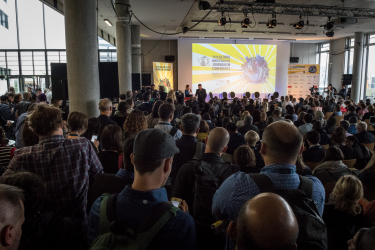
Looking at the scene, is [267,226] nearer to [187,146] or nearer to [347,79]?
[187,146]

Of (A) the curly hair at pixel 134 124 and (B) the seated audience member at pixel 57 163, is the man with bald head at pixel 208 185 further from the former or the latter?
(A) the curly hair at pixel 134 124

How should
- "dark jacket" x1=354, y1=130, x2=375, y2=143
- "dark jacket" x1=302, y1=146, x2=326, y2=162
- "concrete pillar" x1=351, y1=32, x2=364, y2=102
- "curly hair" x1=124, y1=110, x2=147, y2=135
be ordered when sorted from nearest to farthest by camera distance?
"curly hair" x1=124, y1=110, x2=147, y2=135 < "dark jacket" x1=302, y1=146, x2=326, y2=162 < "dark jacket" x1=354, y1=130, x2=375, y2=143 < "concrete pillar" x1=351, y1=32, x2=364, y2=102

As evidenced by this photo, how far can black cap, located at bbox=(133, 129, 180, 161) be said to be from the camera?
125 cm

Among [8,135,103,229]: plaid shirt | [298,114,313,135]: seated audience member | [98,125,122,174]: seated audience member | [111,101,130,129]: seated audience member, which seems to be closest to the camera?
[8,135,103,229]: plaid shirt

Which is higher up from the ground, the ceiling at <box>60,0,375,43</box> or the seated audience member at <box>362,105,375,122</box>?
the ceiling at <box>60,0,375,43</box>

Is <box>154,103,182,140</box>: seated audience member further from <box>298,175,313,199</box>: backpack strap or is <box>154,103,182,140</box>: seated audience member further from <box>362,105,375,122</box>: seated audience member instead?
<box>362,105,375,122</box>: seated audience member

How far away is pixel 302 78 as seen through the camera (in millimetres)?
19438

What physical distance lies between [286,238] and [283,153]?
0.77 m

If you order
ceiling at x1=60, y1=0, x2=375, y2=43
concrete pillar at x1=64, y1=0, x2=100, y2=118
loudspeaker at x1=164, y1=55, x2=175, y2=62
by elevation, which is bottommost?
concrete pillar at x1=64, y1=0, x2=100, y2=118

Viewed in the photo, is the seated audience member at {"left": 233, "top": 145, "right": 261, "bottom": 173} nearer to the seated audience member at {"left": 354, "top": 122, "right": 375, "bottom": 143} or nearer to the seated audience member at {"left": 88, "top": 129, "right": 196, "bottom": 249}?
the seated audience member at {"left": 88, "top": 129, "right": 196, "bottom": 249}

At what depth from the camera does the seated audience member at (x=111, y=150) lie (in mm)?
2529

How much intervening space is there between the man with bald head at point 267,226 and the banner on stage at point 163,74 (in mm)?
15081

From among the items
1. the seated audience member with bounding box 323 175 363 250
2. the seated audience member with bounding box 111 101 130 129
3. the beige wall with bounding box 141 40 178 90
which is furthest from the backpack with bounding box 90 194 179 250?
the beige wall with bounding box 141 40 178 90

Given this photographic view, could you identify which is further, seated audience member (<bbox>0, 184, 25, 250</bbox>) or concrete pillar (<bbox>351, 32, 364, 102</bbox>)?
concrete pillar (<bbox>351, 32, 364, 102</bbox>)
